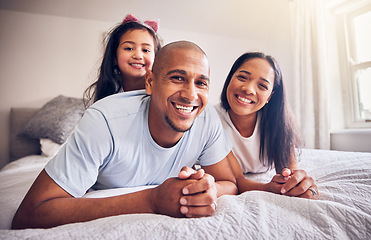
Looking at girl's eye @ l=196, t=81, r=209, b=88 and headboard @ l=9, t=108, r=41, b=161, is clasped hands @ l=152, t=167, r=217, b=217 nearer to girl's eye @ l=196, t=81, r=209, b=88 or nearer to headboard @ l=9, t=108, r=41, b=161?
girl's eye @ l=196, t=81, r=209, b=88

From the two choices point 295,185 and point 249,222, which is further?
point 295,185

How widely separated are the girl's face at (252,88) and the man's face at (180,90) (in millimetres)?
440

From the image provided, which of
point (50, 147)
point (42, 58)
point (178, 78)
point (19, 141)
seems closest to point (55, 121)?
point (50, 147)

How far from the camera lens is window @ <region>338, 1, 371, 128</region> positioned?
272 cm

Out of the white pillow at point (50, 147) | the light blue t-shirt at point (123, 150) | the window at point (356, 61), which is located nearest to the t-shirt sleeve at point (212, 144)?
the light blue t-shirt at point (123, 150)

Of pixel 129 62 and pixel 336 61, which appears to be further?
pixel 336 61

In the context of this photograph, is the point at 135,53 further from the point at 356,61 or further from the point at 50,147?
the point at 356,61

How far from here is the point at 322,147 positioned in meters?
2.53

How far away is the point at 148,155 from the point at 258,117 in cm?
79

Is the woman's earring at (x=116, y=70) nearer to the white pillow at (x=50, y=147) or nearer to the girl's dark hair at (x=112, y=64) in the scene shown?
the girl's dark hair at (x=112, y=64)

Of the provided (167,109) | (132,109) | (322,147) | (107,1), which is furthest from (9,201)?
(322,147)

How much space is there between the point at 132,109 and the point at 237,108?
61 cm

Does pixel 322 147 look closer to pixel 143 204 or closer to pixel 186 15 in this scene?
pixel 186 15

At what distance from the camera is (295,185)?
861mm
